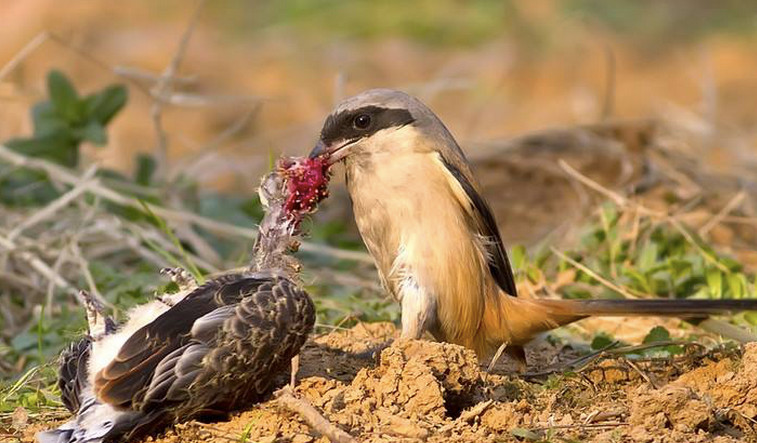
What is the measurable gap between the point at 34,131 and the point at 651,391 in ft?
14.7

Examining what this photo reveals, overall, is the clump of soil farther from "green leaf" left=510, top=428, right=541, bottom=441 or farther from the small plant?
the small plant

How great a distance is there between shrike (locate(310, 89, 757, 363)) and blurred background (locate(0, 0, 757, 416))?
41 centimetres

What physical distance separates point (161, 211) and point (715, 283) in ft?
8.99

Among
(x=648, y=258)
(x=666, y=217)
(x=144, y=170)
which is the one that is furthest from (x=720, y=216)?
(x=144, y=170)

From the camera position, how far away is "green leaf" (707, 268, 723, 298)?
6027mm

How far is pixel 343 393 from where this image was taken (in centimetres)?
418

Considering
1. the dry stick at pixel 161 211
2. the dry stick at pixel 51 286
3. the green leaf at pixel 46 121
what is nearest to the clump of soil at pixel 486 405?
the dry stick at pixel 51 286

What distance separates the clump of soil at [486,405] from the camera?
3.99 m

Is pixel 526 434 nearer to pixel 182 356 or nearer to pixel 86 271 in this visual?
pixel 182 356

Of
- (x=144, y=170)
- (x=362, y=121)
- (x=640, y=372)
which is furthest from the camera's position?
(x=144, y=170)

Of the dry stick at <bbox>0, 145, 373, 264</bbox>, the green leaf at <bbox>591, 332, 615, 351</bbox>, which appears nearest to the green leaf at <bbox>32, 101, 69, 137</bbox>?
the dry stick at <bbox>0, 145, 373, 264</bbox>

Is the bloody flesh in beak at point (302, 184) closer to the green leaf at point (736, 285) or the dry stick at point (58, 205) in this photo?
the dry stick at point (58, 205)

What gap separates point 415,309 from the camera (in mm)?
4922

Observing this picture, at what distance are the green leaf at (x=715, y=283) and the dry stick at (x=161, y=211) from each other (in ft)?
5.94
